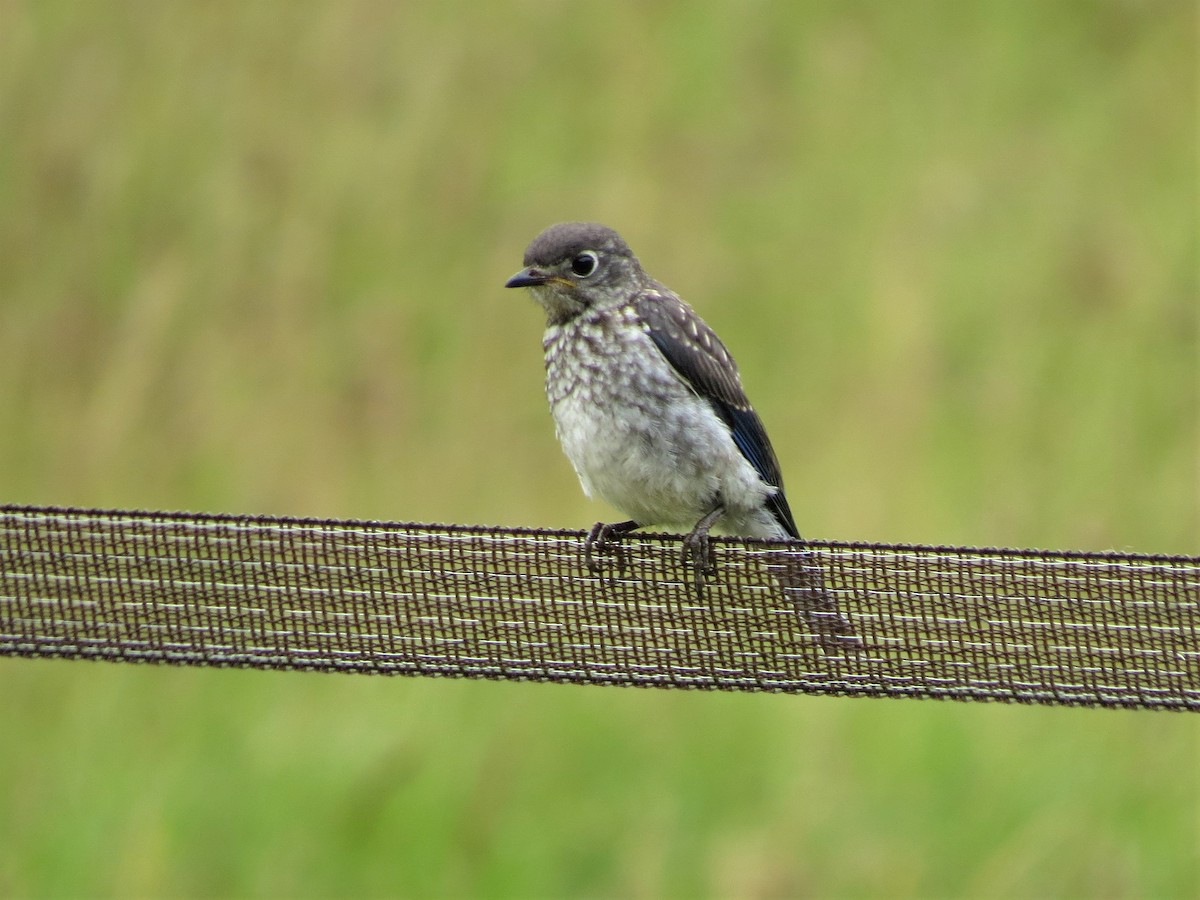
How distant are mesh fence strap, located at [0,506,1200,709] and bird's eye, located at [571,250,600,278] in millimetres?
1561

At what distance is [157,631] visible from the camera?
13.3 ft

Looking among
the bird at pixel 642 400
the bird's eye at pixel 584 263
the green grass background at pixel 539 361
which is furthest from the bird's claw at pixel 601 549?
the green grass background at pixel 539 361

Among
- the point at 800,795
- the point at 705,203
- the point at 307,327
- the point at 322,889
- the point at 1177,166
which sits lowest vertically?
the point at 322,889

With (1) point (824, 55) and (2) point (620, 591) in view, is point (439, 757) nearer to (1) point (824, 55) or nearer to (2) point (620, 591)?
(2) point (620, 591)

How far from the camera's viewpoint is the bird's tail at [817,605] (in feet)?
12.4

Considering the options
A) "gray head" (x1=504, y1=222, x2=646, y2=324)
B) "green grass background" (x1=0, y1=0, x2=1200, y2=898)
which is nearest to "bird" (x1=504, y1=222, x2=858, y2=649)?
"gray head" (x1=504, y1=222, x2=646, y2=324)

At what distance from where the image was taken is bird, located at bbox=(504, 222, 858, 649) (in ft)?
16.9

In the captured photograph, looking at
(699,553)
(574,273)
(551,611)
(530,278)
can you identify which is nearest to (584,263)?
(574,273)

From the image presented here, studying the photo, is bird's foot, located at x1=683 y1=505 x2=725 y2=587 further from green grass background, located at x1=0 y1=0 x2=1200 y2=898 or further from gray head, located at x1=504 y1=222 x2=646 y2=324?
green grass background, located at x1=0 y1=0 x2=1200 y2=898

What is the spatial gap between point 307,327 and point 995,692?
515cm

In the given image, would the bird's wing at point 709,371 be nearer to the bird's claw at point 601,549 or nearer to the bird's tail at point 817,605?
the bird's claw at point 601,549

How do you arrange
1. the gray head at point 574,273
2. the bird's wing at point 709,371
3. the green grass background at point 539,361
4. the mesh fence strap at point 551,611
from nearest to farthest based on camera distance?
1. the mesh fence strap at point 551,611
2. the bird's wing at point 709,371
3. the gray head at point 574,273
4. the green grass background at point 539,361

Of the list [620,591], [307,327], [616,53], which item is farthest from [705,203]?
[620,591]

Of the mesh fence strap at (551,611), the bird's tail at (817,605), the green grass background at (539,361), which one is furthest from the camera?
the green grass background at (539,361)
